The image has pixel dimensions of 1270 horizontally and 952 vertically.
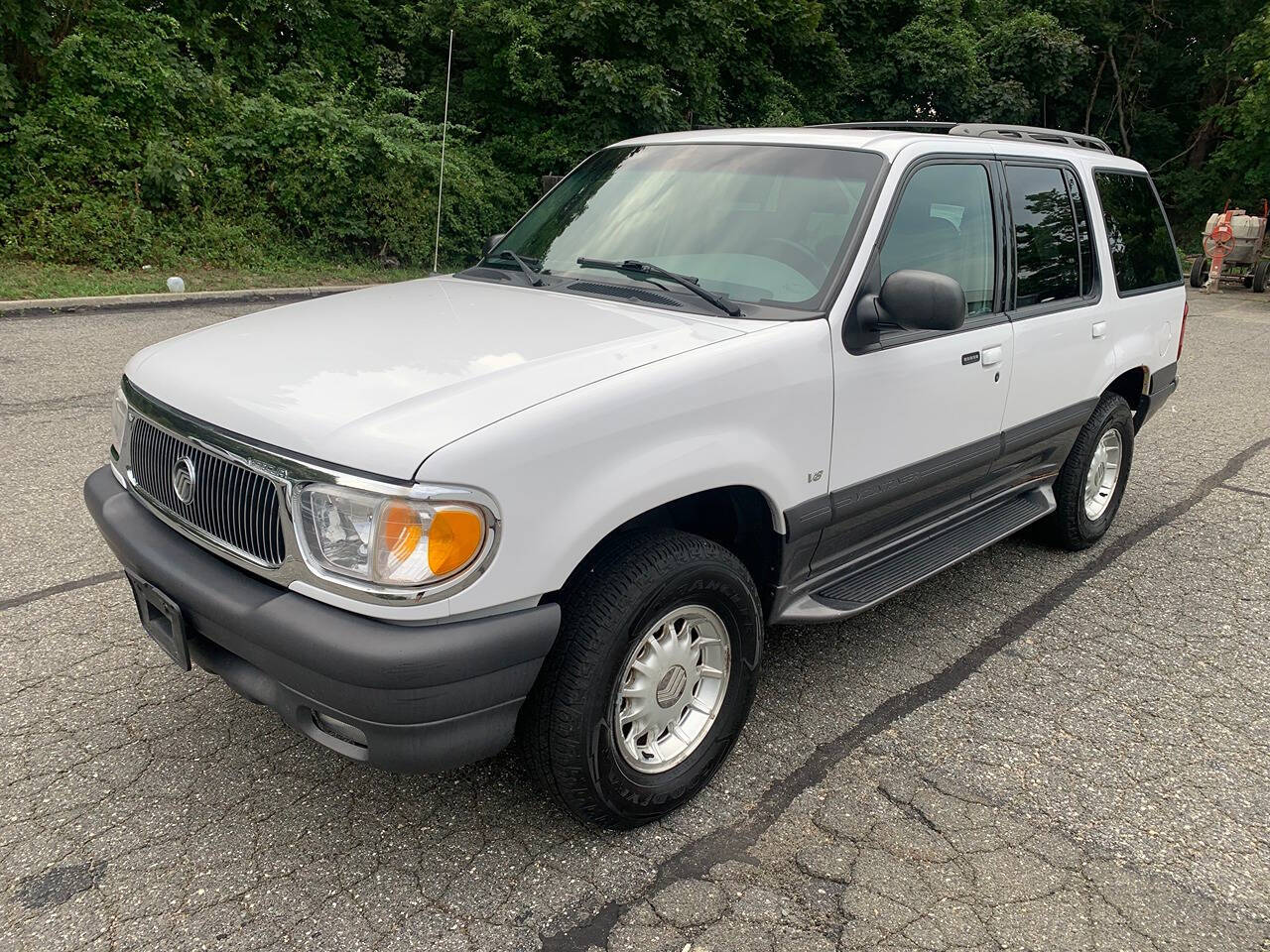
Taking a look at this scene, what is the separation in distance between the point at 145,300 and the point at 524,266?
9.09 metres

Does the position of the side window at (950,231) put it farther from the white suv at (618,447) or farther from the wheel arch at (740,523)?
the wheel arch at (740,523)

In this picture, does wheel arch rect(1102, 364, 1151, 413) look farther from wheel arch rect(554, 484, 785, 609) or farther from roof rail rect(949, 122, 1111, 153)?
wheel arch rect(554, 484, 785, 609)

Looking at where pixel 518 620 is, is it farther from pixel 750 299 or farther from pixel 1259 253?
pixel 1259 253

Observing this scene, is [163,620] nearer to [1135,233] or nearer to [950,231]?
[950,231]

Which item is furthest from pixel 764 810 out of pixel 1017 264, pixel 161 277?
pixel 161 277

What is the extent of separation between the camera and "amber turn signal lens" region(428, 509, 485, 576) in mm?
2150

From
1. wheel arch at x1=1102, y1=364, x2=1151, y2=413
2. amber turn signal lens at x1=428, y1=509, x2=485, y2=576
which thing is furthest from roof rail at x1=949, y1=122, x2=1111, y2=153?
amber turn signal lens at x1=428, y1=509, x2=485, y2=576

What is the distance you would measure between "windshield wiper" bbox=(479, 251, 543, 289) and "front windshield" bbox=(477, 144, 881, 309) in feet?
0.14

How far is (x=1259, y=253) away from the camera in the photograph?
1891 cm

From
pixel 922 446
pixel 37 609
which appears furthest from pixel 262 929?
pixel 922 446

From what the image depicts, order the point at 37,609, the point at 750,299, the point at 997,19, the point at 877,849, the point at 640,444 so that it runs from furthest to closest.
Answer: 1. the point at 997,19
2. the point at 37,609
3. the point at 750,299
4. the point at 877,849
5. the point at 640,444

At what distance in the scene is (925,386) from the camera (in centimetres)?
337

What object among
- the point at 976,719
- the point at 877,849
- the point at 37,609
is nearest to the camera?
the point at 877,849

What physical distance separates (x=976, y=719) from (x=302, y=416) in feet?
8.10
